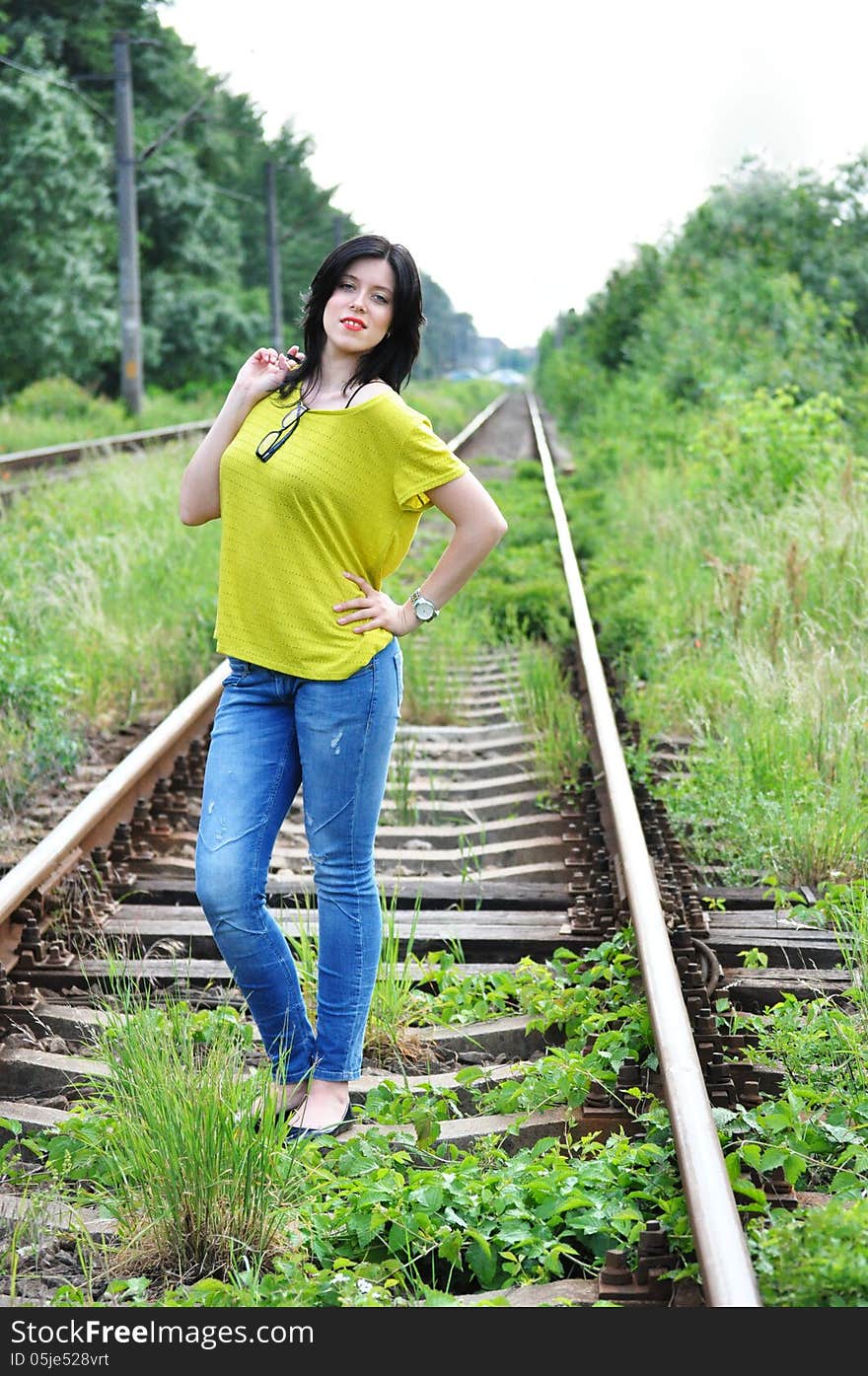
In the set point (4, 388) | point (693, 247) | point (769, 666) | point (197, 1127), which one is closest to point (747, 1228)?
point (197, 1127)

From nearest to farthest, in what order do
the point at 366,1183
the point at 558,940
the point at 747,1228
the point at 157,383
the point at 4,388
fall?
the point at 747,1228, the point at 366,1183, the point at 558,940, the point at 4,388, the point at 157,383

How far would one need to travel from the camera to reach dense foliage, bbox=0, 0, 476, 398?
29.6 m

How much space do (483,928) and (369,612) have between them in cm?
144

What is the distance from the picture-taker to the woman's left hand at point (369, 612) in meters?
3.23

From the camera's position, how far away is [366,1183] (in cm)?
297

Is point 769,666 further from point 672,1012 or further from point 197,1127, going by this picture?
point 197,1127

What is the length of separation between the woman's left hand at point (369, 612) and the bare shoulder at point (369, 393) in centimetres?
36

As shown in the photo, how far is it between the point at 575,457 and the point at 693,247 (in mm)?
7613

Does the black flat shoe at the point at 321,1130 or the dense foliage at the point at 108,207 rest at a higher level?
the dense foliage at the point at 108,207

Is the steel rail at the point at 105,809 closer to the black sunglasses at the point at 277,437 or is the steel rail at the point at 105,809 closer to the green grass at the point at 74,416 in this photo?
the black sunglasses at the point at 277,437

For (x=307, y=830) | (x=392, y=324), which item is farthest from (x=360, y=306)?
(x=307, y=830)

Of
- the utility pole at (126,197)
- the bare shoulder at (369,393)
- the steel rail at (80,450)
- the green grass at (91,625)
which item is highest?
the utility pole at (126,197)

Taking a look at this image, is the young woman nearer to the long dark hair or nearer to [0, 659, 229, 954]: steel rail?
the long dark hair

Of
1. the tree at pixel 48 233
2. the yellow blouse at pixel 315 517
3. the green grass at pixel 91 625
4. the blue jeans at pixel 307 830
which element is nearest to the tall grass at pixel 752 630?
the green grass at pixel 91 625
